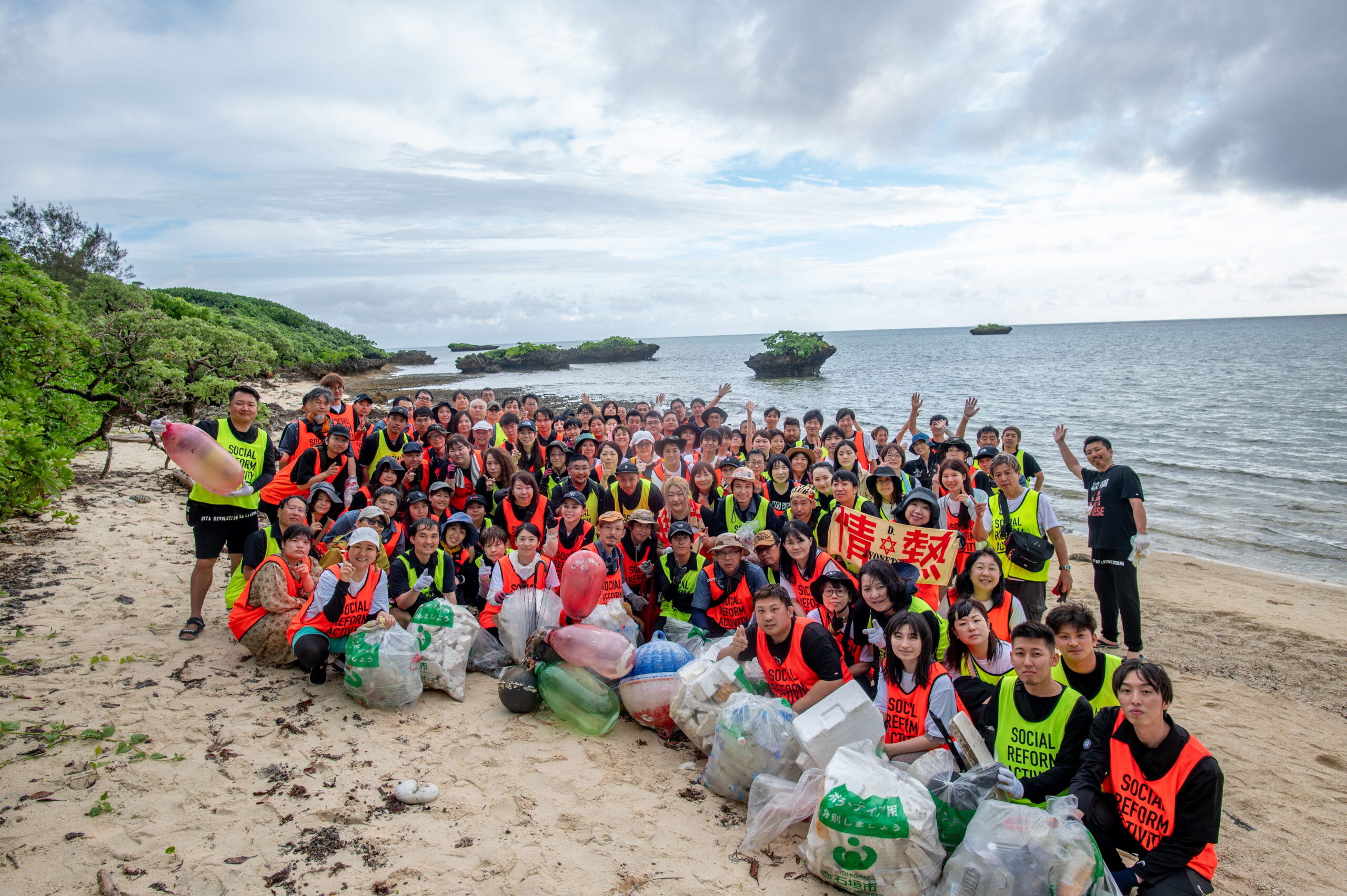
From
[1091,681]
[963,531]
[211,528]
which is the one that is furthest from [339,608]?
[963,531]

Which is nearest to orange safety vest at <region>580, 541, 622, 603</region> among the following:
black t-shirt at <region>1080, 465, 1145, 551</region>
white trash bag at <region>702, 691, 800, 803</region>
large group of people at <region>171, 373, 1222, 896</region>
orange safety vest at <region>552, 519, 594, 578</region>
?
large group of people at <region>171, 373, 1222, 896</region>

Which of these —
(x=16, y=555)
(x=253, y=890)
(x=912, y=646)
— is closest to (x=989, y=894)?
(x=912, y=646)

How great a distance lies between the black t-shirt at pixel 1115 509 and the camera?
599cm

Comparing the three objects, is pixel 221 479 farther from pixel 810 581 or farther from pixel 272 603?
pixel 810 581

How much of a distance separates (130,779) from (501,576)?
2.47m

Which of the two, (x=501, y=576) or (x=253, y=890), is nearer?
(x=253, y=890)

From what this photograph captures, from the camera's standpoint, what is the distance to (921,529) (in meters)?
5.32

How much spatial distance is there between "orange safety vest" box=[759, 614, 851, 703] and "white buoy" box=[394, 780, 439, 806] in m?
2.16

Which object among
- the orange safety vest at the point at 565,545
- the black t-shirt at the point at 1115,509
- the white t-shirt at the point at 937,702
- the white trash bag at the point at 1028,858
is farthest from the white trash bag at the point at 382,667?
the black t-shirt at the point at 1115,509

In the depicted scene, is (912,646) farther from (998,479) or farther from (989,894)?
(998,479)

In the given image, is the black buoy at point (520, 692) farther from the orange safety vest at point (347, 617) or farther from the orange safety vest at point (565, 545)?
the orange safety vest at point (347, 617)

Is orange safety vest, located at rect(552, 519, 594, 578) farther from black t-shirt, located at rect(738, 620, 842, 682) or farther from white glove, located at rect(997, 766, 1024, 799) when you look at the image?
white glove, located at rect(997, 766, 1024, 799)

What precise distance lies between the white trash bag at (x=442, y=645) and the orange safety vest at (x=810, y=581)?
2671 mm

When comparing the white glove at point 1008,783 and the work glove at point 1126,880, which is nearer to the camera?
the work glove at point 1126,880
